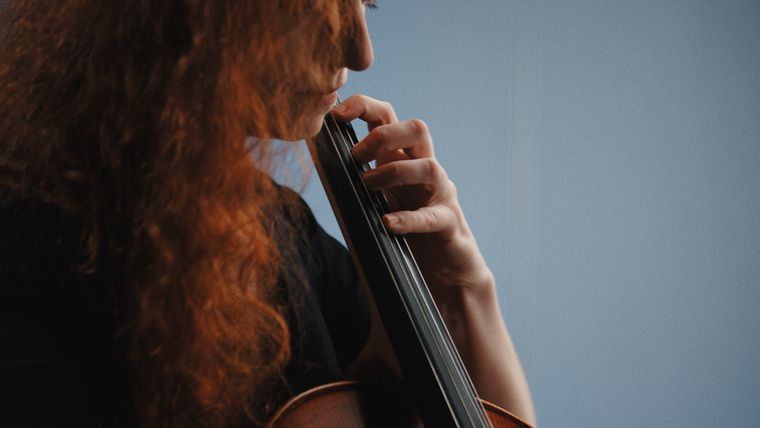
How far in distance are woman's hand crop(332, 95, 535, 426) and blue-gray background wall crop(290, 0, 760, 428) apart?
467 millimetres

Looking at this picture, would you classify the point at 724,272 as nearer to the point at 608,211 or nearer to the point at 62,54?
the point at 608,211

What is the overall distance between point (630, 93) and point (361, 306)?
1030 mm

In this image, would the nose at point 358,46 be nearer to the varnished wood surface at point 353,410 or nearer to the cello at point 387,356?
the cello at point 387,356

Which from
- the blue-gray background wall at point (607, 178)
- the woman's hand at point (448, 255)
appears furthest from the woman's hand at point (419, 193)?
the blue-gray background wall at point (607, 178)

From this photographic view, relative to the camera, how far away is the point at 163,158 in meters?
0.33

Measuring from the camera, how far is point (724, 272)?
106 cm

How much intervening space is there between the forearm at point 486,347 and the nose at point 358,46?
0.36 m

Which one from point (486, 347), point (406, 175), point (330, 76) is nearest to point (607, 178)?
point (486, 347)

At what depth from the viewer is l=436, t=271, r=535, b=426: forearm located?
0.60 m

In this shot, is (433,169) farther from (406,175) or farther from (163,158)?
(163,158)

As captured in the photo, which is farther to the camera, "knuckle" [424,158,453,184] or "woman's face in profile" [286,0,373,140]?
"knuckle" [424,158,453,184]

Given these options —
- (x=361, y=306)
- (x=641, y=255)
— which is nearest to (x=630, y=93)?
(x=641, y=255)

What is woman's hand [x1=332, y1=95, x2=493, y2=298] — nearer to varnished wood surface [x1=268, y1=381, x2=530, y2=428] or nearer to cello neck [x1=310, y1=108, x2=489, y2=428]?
cello neck [x1=310, y1=108, x2=489, y2=428]

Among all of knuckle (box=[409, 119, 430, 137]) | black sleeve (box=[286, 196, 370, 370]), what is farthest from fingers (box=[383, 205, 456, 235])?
black sleeve (box=[286, 196, 370, 370])
